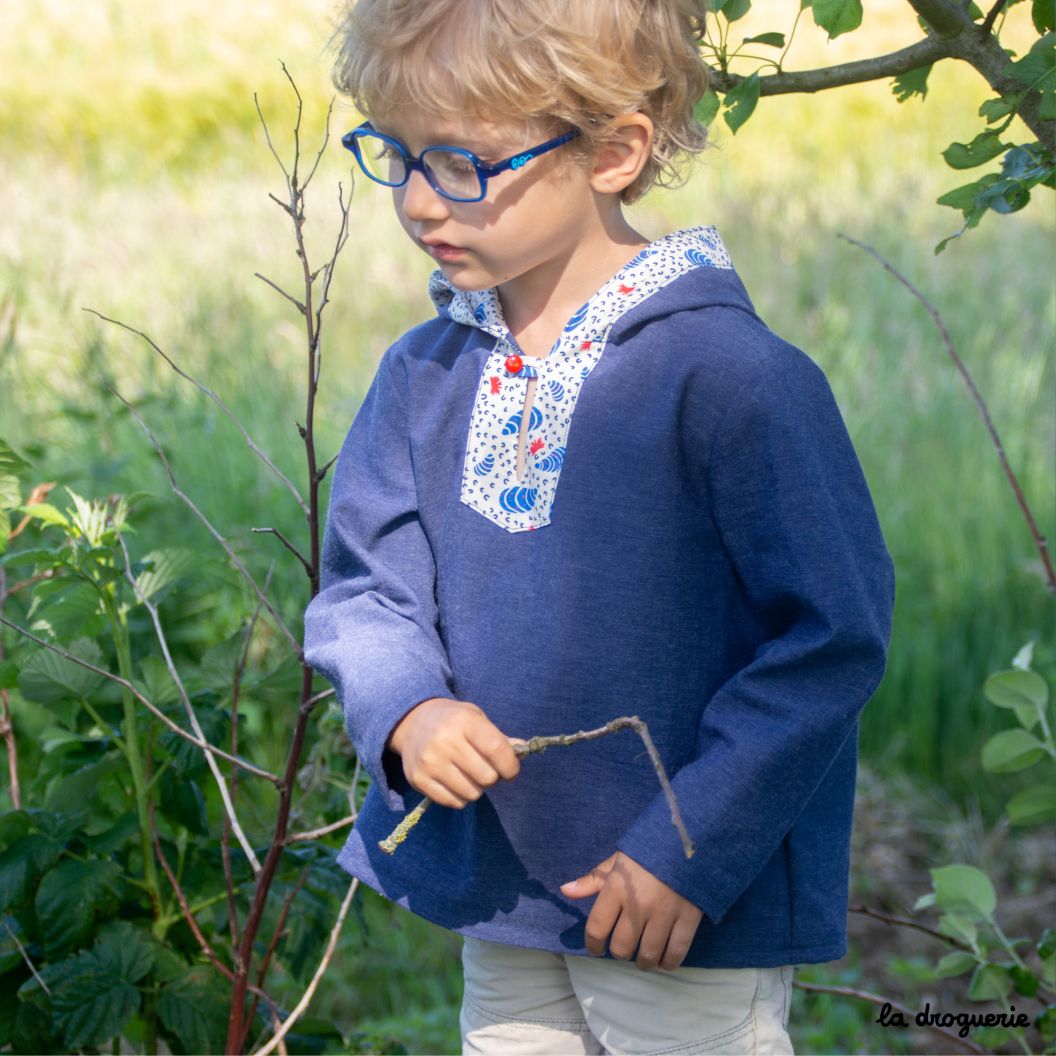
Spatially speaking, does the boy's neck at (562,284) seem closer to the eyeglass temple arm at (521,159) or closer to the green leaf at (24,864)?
the eyeglass temple arm at (521,159)

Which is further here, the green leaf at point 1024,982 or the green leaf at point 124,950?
the green leaf at point 1024,982

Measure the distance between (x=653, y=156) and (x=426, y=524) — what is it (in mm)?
441

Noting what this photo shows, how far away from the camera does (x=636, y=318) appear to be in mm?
1368

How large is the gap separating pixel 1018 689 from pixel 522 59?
40.3 inches

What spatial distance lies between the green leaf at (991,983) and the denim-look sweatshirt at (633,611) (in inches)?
21.6

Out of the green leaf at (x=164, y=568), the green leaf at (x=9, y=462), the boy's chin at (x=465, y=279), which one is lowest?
the green leaf at (x=164, y=568)

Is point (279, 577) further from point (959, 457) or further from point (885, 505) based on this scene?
point (959, 457)

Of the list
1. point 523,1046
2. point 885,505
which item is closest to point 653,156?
point 523,1046

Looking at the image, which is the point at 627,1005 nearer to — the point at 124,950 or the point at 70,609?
the point at 124,950

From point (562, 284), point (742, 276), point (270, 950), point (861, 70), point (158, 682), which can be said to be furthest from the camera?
point (742, 276)

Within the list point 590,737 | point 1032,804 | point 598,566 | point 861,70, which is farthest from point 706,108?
point 1032,804

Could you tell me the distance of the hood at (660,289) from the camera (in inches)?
53.9

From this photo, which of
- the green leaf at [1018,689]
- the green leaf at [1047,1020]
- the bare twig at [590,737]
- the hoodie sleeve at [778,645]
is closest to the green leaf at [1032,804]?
the green leaf at [1018,689]

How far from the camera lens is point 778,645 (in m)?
1.27
